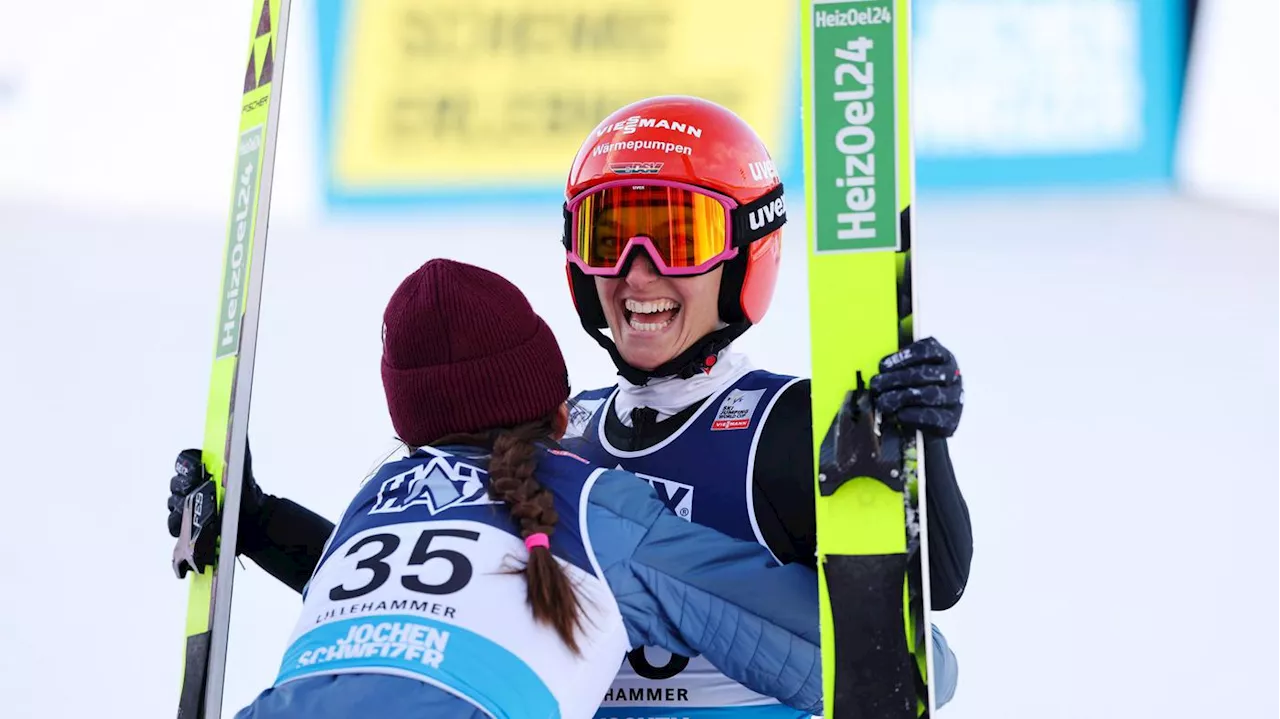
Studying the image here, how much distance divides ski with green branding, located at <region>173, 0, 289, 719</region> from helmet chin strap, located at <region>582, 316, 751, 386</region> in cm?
65

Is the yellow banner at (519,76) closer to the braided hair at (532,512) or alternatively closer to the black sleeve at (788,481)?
the black sleeve at (788,481)

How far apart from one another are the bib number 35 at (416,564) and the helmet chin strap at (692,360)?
2.42ft

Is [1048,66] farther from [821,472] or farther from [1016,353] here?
[821,472]

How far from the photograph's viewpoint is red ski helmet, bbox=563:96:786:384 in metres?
2.58

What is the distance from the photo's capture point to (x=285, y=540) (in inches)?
108

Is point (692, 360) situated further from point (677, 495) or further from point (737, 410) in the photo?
point (677, 495)

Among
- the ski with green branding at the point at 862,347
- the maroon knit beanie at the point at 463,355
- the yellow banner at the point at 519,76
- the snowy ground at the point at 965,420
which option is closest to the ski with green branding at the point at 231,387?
the maroon knit beanie at the point at 463,355

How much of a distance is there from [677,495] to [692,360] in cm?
25

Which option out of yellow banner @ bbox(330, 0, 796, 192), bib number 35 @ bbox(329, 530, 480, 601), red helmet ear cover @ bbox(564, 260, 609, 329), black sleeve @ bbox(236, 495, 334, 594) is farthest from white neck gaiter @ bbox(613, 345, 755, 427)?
yellow banner @ bbox(330, 0, 796, 192)

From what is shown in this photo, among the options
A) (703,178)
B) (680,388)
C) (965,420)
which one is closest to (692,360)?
(680,388)

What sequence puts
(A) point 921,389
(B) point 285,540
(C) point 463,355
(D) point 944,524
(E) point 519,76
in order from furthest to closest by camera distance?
(E) point 519,76
(B) point 285,540
(C) point 463,355
(D) point 944,524
(A) point 921,389

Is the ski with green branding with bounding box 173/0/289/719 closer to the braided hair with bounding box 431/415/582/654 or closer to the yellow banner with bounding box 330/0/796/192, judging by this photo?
the braided hair with bounding box 431/415/582/654

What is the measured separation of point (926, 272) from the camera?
850 centimetres

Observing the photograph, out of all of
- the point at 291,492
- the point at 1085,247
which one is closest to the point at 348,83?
the point at 1085,247
